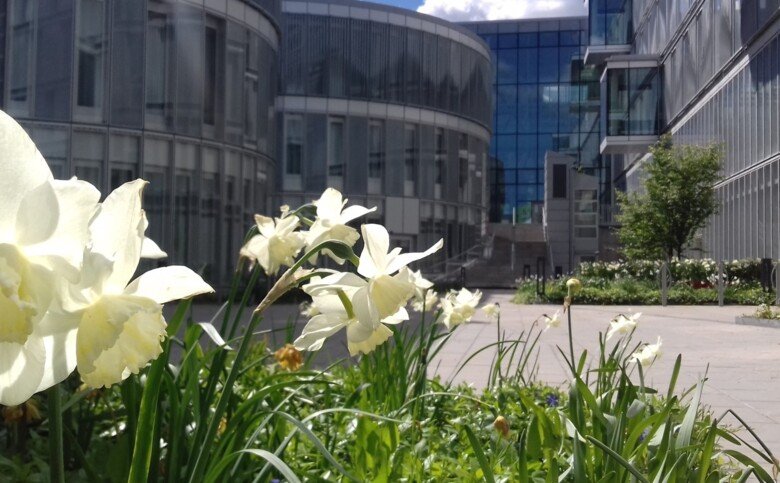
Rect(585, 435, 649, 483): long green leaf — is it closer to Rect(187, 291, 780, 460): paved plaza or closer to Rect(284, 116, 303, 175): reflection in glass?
Rect(187, 291, 780, 460): paved plaza

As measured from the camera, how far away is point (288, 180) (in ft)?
115

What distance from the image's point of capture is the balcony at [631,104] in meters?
39.2

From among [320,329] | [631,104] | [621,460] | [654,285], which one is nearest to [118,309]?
[320,329]

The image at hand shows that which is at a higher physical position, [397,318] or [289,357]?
[397,318]

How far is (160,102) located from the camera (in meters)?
19.1

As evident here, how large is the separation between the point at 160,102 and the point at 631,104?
1045 inches

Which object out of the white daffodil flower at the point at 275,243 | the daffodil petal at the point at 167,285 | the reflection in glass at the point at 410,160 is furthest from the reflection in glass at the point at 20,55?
the reflection in glass at the point at 410,160

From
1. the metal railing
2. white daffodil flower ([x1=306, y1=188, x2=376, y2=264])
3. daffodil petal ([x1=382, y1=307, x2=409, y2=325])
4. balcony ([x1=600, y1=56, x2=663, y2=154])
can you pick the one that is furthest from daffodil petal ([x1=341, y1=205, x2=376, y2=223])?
balcony ([x1=600, y1=56, x2=663, y2=154])

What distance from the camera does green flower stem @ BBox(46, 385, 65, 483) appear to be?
1058 mm

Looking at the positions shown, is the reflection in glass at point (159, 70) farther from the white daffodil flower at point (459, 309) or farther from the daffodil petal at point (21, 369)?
the daffodil petal at point (21, 369)

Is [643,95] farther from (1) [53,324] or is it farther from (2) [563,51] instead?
(1) [53,324]

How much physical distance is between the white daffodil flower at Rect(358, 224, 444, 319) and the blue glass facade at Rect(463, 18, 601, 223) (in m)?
61.4

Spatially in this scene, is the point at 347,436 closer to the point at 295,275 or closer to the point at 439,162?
the point at 295,275

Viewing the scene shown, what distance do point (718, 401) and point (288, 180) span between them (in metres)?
29.7
